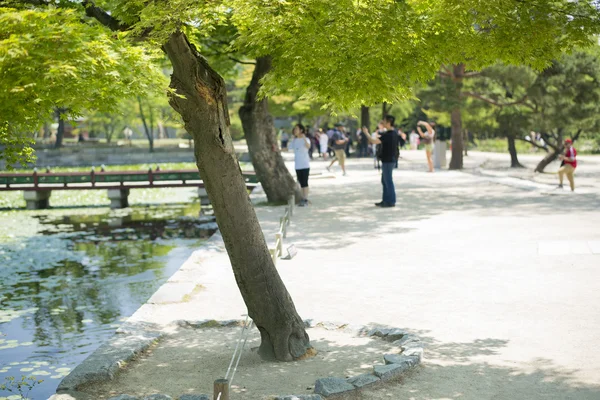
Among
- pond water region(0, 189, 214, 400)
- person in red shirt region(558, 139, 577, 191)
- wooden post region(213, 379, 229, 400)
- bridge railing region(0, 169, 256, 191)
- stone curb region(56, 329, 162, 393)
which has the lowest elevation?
pond water region(0, 189, 214, 400)

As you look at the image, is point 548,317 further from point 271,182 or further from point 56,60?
point 271,182

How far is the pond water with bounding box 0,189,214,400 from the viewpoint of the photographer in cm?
977

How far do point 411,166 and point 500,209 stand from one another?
20325 mm

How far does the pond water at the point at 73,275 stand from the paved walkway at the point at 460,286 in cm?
118

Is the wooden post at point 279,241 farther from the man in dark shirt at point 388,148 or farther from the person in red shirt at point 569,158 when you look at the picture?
the person in red shirt at point 569,158

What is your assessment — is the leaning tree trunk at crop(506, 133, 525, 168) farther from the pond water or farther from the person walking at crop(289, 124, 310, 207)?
the person walking at crop(289, 124, 310, 207)

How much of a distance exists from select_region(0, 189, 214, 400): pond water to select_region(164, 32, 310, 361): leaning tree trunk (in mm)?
2273

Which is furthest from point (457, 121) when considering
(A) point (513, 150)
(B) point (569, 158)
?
(B) point (569, 158)

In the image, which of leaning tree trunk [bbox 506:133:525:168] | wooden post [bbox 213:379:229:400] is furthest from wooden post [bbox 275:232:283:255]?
leaning tree trunk [bbox 506:133:525:168]

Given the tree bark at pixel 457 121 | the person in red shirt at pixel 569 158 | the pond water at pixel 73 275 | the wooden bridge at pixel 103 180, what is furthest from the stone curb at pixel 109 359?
the tree bark at pixel 457 121

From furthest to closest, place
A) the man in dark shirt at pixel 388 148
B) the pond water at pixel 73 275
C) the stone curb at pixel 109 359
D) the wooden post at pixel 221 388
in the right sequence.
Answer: the man in dark shirt at pixel 388 148 < the pond water at pixel 73 275 < the stone curb at pixel 109 359 < the wooden post at pixel 221 388

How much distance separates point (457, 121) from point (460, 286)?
24.0 metres

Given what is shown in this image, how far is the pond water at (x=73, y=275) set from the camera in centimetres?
977

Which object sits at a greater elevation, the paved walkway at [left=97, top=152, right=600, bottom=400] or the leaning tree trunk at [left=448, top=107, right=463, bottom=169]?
the leaning tree trunk at [left=448, top=107, right=463, bottom=169]
